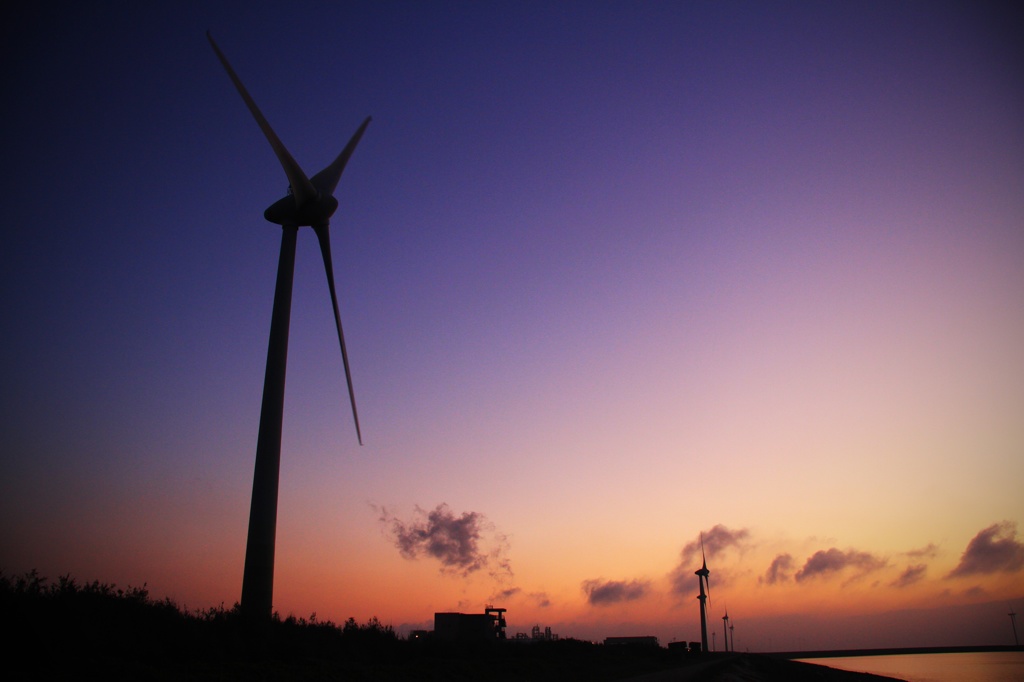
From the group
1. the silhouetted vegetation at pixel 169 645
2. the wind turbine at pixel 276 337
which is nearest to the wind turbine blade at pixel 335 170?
the wind turbine at pixel 276 337

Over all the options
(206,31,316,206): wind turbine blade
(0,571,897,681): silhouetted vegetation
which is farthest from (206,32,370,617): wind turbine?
(0,571,897,681): silhouetted vegetation

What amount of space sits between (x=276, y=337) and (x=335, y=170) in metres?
11.8

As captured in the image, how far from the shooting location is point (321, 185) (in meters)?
34.3

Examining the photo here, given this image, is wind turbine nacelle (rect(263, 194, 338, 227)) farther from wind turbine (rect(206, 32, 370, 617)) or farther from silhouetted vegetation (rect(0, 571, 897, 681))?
silhouetted vegetation (rect(0, 571, 897, 681))

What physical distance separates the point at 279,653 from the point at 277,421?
29.8 feet

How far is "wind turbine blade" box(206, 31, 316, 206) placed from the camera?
30031 millimetres

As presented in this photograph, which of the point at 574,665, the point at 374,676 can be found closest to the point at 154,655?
the point at 374,676

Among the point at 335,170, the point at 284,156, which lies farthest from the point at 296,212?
the point at 335,170

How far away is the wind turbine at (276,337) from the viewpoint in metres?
25.1

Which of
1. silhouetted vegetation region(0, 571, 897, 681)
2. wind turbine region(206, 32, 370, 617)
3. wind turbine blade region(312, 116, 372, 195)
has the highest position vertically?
wind turbine blade region(312, 116, 372, 195)

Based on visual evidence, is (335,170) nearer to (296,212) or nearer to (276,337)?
(296,212)

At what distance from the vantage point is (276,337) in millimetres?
28562

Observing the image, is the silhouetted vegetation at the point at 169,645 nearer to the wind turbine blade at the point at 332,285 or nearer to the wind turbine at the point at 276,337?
the wind turbine at the point at 276,337

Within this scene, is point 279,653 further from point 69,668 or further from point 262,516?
point 69,668
